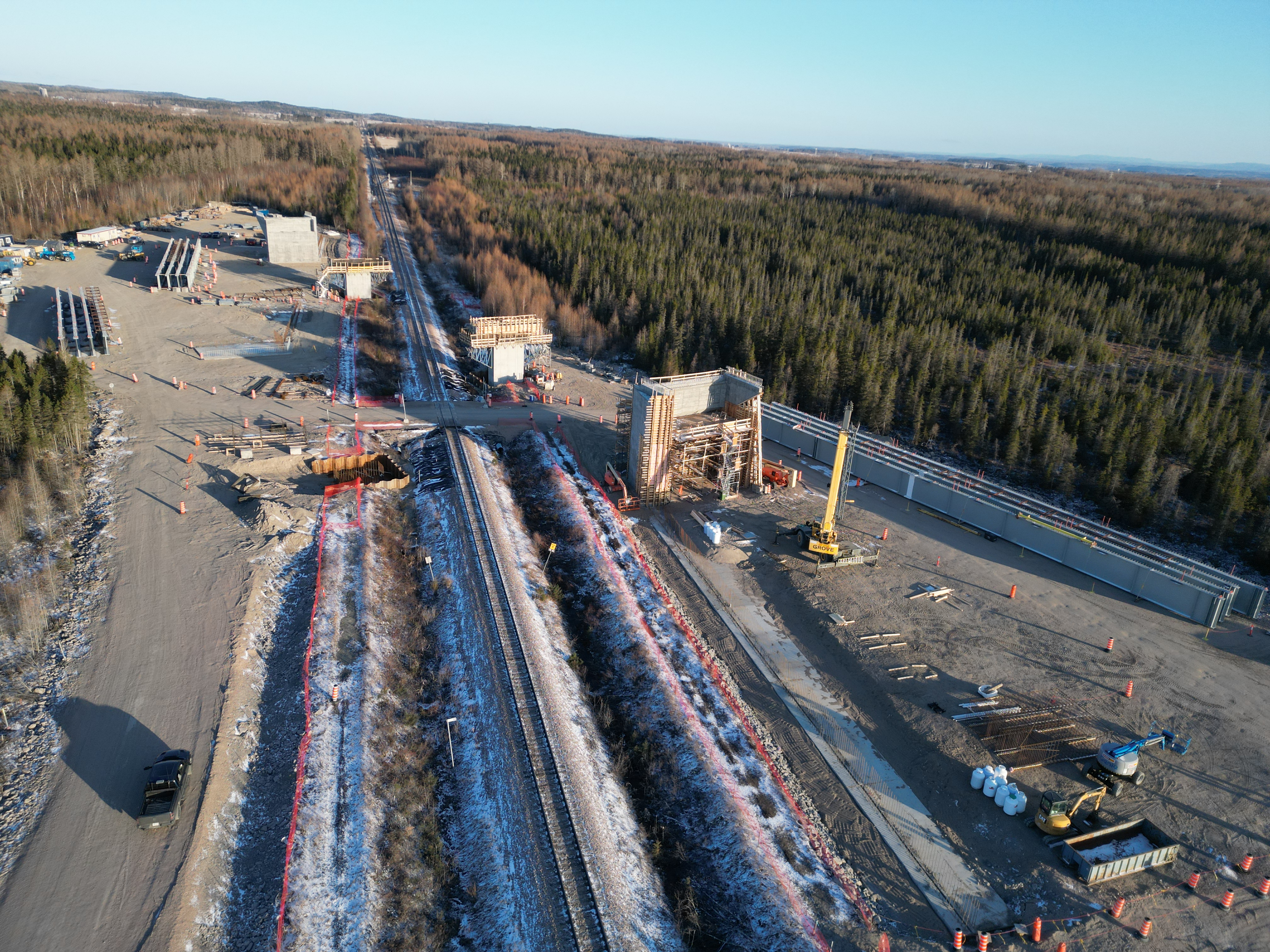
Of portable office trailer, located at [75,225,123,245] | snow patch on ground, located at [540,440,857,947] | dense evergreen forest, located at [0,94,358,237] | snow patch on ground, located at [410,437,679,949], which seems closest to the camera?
snow patch on ground, located at [410,437,679,949]

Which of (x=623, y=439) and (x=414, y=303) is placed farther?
(x=414, y=303)

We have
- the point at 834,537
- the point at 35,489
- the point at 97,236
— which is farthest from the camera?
the point at 97,236

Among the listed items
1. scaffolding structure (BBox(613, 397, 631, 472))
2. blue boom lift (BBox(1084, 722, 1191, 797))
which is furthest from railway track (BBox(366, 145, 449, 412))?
blue boom lift (BBox(1084, 722, 1191, 797))

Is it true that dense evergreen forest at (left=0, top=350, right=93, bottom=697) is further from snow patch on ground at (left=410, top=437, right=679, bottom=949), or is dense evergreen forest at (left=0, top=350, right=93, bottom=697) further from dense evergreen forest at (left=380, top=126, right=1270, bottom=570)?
dense evergreen forest at (left=380, top=126, right=1270, bottom=570)

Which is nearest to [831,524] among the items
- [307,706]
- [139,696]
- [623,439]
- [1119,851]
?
[623,439]

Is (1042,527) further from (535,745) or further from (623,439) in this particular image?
(535,745)

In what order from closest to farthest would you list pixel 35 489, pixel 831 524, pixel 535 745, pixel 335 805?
pixel 335 805 < pixel 535 745 < pixel 35 489 < pixel 831 524

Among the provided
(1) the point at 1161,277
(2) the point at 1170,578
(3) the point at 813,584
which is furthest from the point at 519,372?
(1) the point at 1161,277
